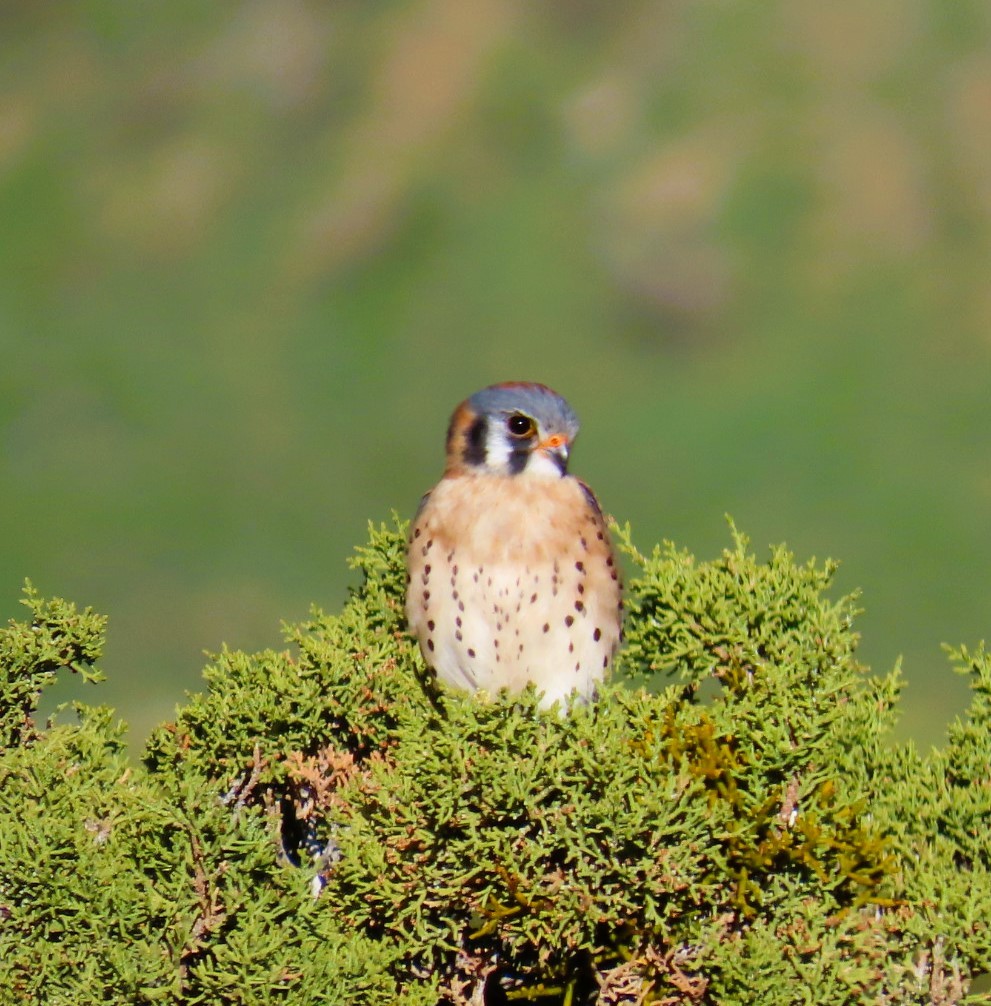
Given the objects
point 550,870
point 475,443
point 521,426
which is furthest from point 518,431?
point 550,870

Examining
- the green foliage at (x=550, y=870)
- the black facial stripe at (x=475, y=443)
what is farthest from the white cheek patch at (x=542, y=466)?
the green foliage at (x=550, y=870)

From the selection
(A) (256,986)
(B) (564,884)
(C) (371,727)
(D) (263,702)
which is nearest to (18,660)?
(D) (263,702)

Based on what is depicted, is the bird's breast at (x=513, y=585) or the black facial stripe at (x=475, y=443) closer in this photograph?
the bird's breast at (x=513, y=585)

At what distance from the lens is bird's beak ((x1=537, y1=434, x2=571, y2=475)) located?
338 centimetres

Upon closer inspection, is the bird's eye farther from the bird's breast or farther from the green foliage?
the green foliage

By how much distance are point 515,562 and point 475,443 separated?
1.13 feet

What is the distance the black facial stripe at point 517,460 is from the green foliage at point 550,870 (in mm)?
949

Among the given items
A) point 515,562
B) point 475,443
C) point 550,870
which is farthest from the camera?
point 475,443

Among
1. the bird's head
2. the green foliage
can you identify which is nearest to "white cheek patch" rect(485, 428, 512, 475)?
the bird's head

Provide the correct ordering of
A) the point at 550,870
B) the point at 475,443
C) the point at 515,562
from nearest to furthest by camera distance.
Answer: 1. the point at 550,870
2. the point at 515,562
3. the point at 475,443

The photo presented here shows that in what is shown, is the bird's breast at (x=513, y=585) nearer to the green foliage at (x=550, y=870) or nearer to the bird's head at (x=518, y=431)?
the bird's head at (x=518, y=431)

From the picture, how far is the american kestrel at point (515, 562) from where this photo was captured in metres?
3.35

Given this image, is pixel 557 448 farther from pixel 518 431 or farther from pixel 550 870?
pixel 550 870

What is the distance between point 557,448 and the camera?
11.1 feet
